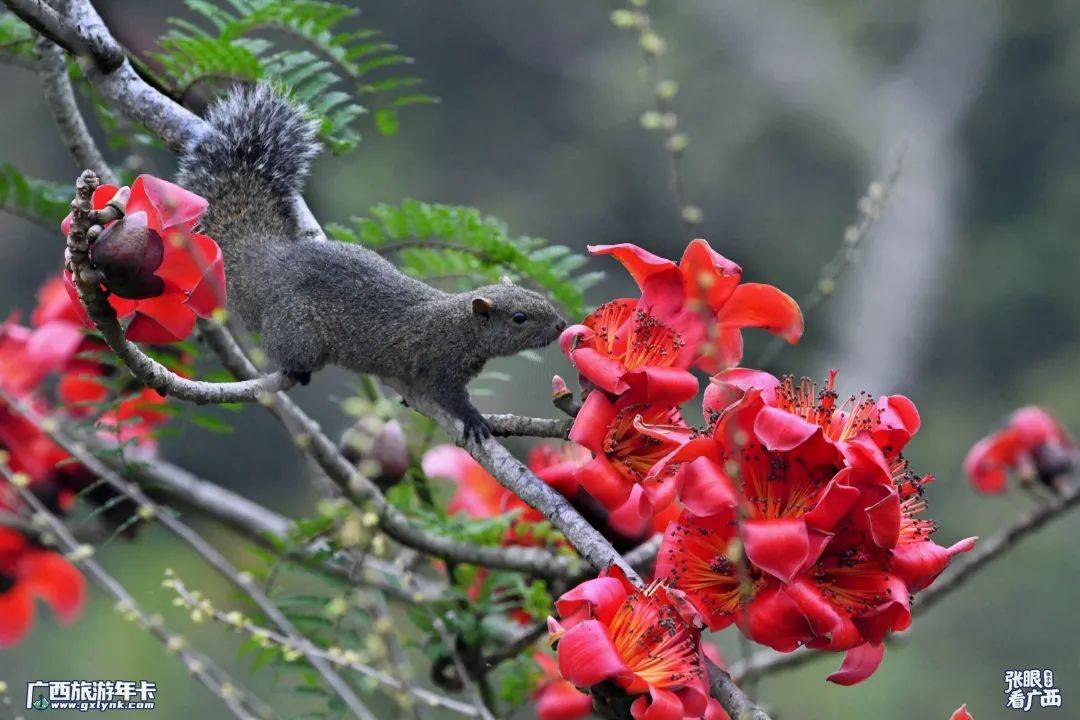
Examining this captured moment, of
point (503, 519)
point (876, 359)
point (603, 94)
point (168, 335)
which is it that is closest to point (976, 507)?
point (876, 359)

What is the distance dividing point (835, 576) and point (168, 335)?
2.23 ft

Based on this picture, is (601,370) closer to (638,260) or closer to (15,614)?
(638,260)

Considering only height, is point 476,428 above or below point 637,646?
above

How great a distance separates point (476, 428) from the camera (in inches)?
57.9

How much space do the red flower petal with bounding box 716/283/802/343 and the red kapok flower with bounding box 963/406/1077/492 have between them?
1262 millimetres

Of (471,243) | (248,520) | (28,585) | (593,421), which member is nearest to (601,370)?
(593,421)

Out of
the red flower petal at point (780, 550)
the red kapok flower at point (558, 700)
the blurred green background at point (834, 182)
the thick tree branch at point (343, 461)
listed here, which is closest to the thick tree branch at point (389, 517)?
the thick tree branch at point (343, 461)

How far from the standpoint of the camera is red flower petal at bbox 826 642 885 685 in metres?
1.18

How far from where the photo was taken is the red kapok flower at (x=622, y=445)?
49.1 inches

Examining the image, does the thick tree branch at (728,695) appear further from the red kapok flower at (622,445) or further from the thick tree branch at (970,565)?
the thick tree branch at (970,565)

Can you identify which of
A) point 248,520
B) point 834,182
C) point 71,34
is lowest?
point 248,520

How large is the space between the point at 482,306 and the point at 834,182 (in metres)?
9.67

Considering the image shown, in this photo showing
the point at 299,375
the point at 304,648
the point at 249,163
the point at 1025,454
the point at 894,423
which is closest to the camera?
the point at 894,423

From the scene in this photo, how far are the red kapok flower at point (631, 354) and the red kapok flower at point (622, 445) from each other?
0.06 ft
